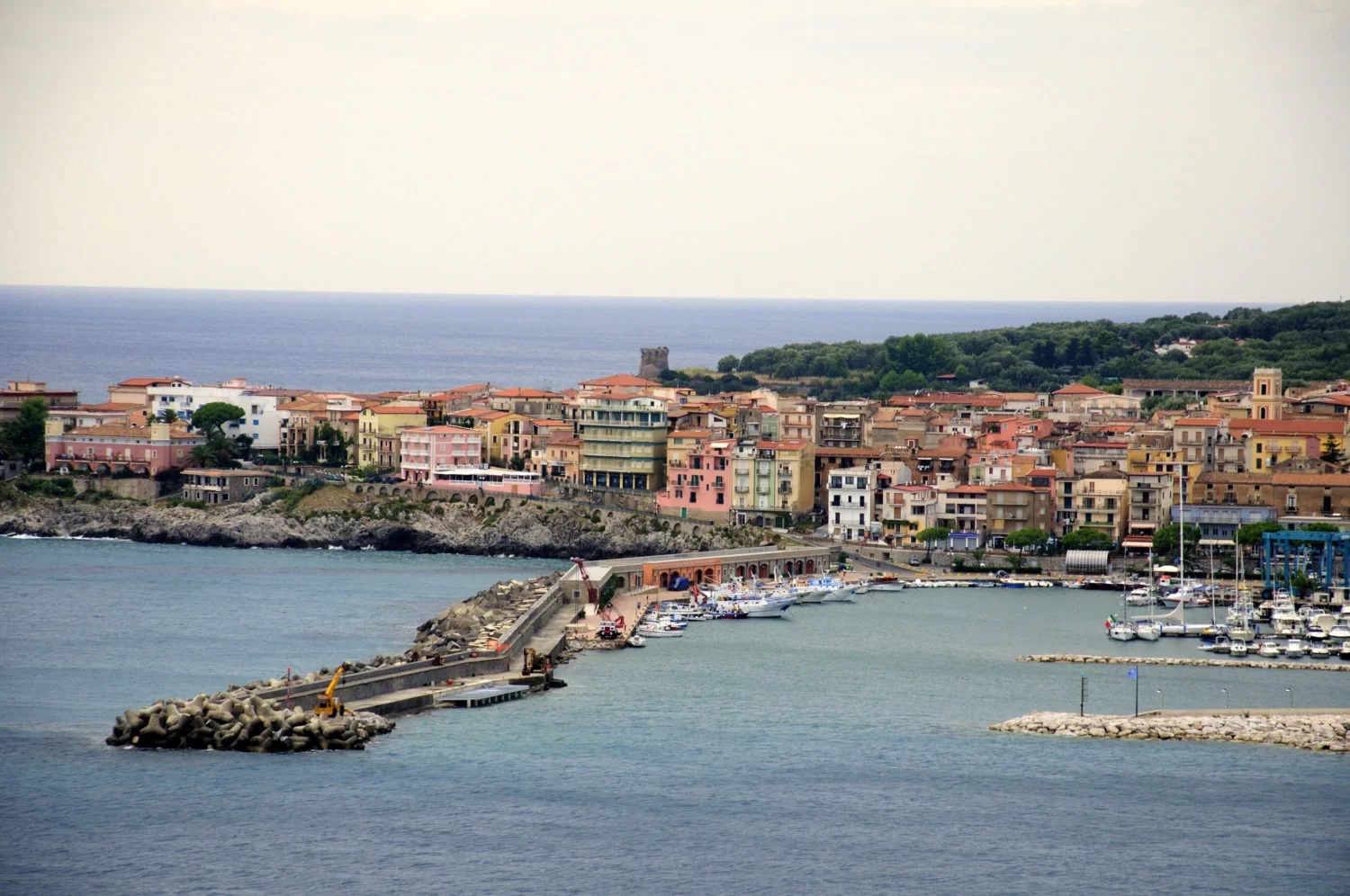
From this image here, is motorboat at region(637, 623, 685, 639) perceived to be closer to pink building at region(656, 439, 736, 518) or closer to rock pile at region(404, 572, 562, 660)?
rock pile at region(404, 572, 562, 660)

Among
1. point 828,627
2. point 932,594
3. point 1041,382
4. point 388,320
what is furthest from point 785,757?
point 388,320

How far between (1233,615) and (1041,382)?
35449 millimetres

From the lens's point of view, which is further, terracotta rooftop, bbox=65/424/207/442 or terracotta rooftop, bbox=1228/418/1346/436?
terracotta rooftop, bbox=65/424/207/442

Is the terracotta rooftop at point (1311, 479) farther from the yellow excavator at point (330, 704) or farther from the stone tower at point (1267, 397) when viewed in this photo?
the yellow excavator at point (330, 704)

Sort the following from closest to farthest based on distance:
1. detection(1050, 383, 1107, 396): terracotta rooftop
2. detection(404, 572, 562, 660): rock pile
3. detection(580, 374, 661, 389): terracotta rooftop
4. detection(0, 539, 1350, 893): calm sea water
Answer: detection(0, 539, 1350, 893): calm sea water → detection(404, 572, 562, 660): rock pile → detection(580, 374, 661, 389): terracotta rooftop → detection(1050, 383, 1107, 396): terracotta rooftop

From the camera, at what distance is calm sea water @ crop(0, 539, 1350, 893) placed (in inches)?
816

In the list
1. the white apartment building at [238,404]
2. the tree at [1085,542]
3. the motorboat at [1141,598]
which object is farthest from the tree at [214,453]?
the motorboat at [1141,598]

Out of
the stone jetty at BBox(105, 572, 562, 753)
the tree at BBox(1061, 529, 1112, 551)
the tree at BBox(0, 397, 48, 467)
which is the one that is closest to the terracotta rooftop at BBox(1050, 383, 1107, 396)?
the tree at BBox(1061, 529, 1112, 551)

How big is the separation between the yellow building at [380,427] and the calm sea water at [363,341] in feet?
61.2

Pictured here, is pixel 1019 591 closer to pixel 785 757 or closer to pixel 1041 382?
pixel 785 757

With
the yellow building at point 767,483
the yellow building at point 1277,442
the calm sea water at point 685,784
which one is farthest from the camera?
the yellow building at point 1277,442

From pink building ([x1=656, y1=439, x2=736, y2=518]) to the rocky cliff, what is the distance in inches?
37.9

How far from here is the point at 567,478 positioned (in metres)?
49.1

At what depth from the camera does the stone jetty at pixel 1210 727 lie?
84.5ft
